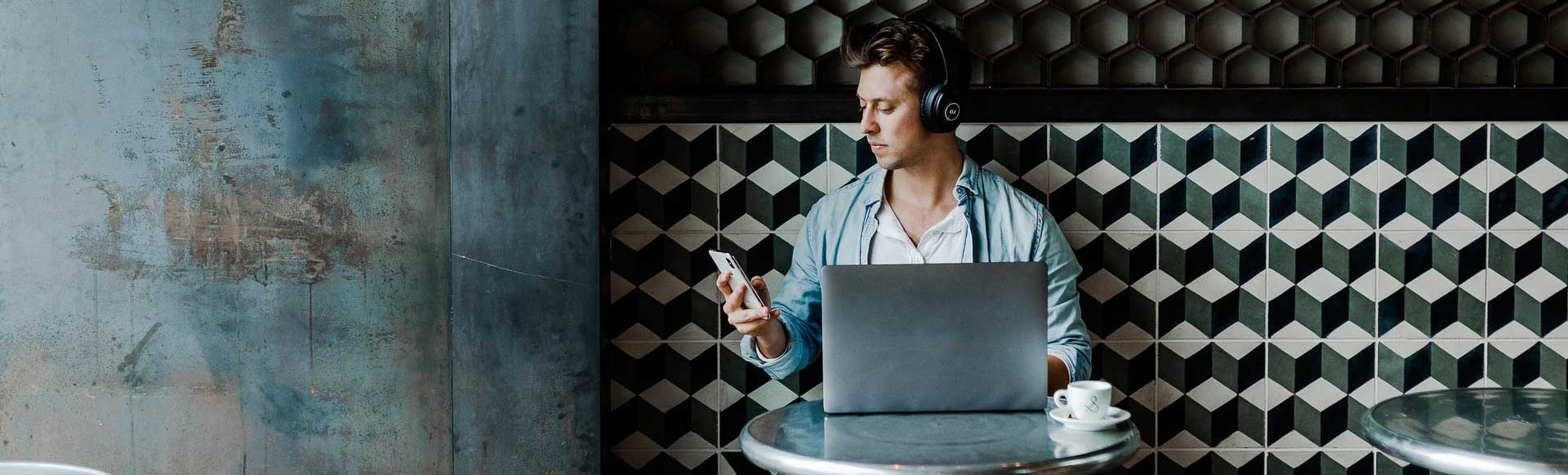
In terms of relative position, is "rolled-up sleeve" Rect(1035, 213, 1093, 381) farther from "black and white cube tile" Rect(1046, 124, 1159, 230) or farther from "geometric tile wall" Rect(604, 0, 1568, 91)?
"geometric tile wall" Rect(604, 0, 1568, 91)

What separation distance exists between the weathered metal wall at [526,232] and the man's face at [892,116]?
24.9 inches

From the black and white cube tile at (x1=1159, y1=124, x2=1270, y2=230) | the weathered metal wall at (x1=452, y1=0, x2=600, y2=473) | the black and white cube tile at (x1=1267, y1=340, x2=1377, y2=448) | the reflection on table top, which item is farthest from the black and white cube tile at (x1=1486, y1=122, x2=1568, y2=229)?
the reflection on table top

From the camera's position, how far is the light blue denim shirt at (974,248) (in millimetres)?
2160

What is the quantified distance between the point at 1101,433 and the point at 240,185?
6.51 feet

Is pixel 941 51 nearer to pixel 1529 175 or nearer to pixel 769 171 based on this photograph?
pixel 769 171

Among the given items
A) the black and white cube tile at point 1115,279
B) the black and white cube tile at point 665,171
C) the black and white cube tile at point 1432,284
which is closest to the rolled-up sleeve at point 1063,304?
the black and white cube tile at point 1115,279

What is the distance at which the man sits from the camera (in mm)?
2129

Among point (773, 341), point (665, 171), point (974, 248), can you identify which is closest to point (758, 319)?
point (773, 341)

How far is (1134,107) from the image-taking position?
2.50m

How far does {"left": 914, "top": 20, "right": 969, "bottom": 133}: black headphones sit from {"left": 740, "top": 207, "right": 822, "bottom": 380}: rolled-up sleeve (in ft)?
1.41

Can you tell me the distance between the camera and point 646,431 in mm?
2572

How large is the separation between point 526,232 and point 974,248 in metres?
1.04

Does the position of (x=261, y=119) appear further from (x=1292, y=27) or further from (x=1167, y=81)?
(x=1292, y=27)

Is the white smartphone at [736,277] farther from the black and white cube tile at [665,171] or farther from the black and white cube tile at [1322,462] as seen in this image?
the black and white cube tile at [1322,462]
